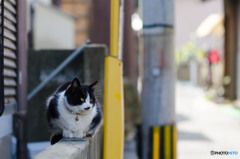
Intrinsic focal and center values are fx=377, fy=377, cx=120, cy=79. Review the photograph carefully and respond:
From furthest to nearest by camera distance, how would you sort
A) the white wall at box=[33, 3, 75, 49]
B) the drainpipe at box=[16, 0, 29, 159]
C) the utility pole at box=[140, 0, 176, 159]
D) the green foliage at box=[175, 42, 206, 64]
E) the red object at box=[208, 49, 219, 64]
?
the green foliage at box=[175, 42, 206, 64], the red object at box=[208, 49, 219, 64], the white wall at box=[33, 3, 75, 49], the drainpipe at box=[16, 0, 29, 159], the utility pole at box=[140, 0, 176, 159]

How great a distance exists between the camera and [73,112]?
3.07 m

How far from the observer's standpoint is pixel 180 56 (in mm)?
33688

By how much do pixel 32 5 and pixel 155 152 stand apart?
5.14 m

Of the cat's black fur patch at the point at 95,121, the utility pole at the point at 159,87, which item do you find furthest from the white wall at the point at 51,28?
the cat's black fur patch at the point at 95,121

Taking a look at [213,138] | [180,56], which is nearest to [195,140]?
[213,138]

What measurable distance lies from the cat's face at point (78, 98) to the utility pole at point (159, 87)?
1.40 meters

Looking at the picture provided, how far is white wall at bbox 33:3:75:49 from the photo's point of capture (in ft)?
28.7

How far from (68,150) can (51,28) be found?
736 centimetres

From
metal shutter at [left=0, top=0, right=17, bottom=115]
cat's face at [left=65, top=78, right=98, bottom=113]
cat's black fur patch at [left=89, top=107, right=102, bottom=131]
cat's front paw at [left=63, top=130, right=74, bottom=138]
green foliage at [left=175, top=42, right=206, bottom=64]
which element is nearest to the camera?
cat's face at [left=65, top=78, right=98, bottom=113]

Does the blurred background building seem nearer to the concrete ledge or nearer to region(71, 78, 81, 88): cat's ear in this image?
region(71, 78, 81, 88): cat's ear

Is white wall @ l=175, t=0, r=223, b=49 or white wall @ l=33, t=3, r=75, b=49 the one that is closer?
white wall @ l=33, t=3, r=75, b=49

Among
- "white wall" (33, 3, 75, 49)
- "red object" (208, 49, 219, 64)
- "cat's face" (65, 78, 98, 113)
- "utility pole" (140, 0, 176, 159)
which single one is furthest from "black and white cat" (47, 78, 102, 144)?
"red object" (208, 49, 219, 64)

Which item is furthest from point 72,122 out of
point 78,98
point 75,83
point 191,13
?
point 191,13

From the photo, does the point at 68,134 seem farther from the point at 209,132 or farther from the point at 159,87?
the point at 209,132
